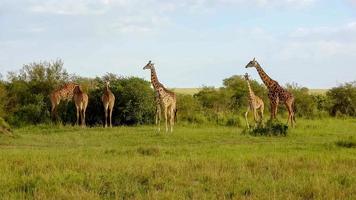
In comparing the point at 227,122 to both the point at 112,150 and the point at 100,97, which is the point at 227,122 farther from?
the point at 112,150

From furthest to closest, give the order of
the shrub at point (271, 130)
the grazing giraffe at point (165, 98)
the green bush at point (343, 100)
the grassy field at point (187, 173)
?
the green bush at point (343, 100)
the grazing giraffe at point (165, 98)
the shrub at point (271, 130)
the grassy field at point (187, 173)

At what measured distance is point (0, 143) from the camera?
16500mm

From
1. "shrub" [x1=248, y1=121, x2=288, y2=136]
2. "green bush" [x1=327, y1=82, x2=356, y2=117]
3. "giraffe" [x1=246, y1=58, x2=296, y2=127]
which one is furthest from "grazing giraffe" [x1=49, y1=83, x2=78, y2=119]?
"green bush" [x1=327, y1=82, x2=356, y2=117]

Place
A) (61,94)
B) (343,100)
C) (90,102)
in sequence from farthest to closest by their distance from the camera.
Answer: (343,100)
(90,102)
(61,94)

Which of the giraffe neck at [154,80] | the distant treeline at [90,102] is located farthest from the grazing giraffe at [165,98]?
the distant treeline at [90,102]

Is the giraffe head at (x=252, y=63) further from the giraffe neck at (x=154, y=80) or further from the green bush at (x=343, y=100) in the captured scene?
the green bush at (x=343, y=100)

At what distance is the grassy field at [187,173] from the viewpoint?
8414mm

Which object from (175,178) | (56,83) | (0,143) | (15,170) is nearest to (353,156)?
(175,178)

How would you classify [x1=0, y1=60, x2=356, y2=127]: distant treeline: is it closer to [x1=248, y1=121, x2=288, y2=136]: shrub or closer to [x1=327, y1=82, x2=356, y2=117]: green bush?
[x1=248, y1=121, x2=288, y2=136]: shrub

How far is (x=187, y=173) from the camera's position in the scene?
9914 mm

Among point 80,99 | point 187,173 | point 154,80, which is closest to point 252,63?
point 154,80

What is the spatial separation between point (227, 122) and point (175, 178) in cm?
1576

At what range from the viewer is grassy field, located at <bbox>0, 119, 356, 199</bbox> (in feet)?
27.6

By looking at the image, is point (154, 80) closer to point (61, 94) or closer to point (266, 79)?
point (61, 94)
